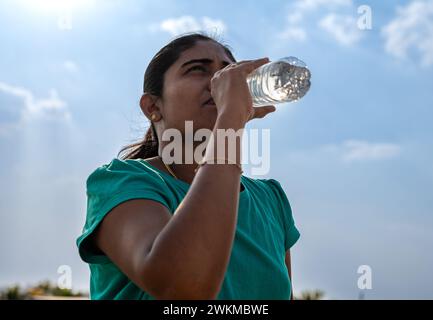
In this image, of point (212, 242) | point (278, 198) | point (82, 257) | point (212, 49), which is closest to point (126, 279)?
point (82, 257)

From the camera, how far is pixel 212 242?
5.59 feet

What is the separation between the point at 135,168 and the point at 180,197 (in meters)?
0.22

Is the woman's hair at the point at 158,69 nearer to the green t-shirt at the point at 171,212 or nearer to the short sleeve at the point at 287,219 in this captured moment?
the green t-shirt at the point at 171,212

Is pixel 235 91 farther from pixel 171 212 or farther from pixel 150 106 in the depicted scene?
pixel 150 106

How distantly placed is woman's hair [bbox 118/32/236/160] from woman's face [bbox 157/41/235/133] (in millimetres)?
45

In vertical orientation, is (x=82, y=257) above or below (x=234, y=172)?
below

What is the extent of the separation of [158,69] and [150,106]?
0.65 ft

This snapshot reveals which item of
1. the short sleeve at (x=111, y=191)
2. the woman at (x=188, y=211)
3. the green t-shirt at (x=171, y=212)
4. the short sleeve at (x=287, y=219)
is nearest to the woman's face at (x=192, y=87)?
the woman at (x=188, y=211)

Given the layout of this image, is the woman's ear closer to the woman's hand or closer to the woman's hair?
the woman's hair

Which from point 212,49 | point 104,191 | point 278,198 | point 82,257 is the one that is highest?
point 212,49

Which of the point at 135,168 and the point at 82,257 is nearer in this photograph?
the point at 82,257

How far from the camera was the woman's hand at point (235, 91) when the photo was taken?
2059 mm
